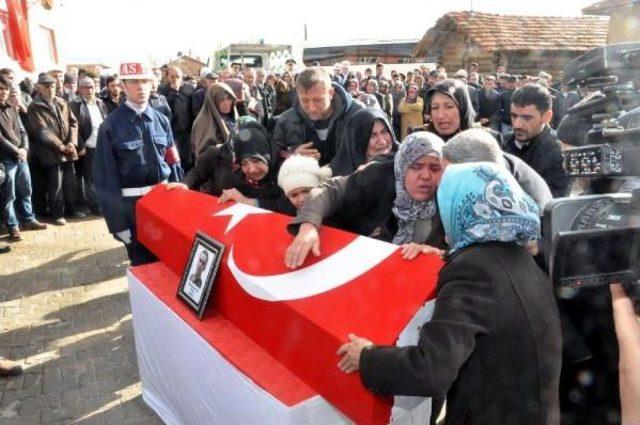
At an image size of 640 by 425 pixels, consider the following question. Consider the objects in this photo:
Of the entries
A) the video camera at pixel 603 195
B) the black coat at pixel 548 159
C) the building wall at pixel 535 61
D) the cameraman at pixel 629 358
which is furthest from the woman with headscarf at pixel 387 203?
the building wall at pixel 535 61

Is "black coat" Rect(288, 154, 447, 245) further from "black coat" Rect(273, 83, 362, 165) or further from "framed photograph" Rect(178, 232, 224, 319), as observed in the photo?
"black coat" Rect(273, 83, 362, 165)

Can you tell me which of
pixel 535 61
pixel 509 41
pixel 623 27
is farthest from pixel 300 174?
pixel 535 61

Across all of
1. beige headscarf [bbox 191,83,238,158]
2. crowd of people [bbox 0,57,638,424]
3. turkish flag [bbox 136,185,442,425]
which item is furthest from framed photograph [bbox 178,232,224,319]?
beige headscarf [bbox 191,83,238,158]

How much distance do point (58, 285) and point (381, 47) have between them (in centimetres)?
3168

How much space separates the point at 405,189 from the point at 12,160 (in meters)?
5.92

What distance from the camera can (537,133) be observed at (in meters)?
3.31

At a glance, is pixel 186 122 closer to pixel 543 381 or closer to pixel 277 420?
pixel 277 420

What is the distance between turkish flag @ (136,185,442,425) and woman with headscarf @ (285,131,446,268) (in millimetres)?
95

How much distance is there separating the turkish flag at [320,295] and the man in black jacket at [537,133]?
1.67 meters

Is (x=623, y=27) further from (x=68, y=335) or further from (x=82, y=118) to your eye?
(x=68, y=335)

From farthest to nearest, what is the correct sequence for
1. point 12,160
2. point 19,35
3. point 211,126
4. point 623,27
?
point 623,27 < point 19,35 < point 12,160 < point 211,126

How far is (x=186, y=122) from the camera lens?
7.53m

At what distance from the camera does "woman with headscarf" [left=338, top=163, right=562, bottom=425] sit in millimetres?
1370

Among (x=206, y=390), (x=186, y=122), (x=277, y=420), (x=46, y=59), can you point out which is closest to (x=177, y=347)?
(x=206, y=390)
